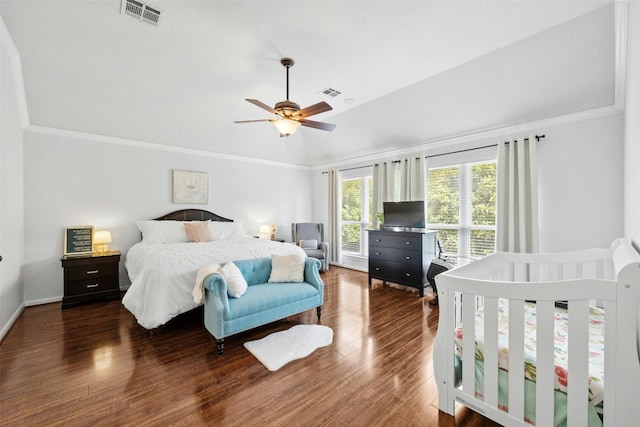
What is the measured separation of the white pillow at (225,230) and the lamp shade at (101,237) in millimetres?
1443

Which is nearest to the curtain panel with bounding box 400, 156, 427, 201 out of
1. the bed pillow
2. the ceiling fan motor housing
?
the ceiling fan motor housing

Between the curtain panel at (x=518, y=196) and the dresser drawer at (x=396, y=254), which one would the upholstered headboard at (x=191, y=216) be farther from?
the curtain panel at (x=518, y=196)

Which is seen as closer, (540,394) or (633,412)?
(633,412)

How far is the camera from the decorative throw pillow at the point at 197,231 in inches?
175

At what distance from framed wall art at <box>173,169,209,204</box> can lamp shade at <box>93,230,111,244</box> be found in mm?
1178

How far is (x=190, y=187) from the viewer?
505 cm

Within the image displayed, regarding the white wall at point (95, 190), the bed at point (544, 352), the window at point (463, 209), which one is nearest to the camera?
the bed at point (544, 352)

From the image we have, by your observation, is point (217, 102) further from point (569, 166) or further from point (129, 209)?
point (569, 166)

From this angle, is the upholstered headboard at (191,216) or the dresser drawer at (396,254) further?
the upholstered headboard at (191,216)

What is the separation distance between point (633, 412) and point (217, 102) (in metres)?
5.05

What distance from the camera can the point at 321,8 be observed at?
7.39 ft

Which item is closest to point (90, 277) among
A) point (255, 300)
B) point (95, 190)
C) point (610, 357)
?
point (95, 190)

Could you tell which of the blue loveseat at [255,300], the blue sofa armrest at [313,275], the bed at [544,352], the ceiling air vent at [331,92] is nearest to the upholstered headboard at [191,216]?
the blue loveseat at [255,300]

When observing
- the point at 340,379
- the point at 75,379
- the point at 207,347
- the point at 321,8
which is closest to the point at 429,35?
the point at 321,8
